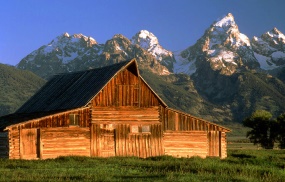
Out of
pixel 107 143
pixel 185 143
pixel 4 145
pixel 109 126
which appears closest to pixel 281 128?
pixel 185 143

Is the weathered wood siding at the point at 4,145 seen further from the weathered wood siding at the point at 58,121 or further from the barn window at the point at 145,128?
the barn window at the point at 145,128

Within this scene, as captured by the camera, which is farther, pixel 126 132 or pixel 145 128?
pixel 145 128

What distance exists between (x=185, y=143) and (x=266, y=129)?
45.8m

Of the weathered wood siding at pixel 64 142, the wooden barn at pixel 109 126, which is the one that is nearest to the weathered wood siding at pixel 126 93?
the wooden barn at pixel 109 126

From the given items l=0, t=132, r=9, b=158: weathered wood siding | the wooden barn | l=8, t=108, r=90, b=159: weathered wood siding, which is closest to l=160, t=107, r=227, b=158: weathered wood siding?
the wooden barn

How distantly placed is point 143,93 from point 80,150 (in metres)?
7.55

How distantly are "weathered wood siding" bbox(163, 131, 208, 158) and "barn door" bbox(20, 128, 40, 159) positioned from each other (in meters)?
11.4

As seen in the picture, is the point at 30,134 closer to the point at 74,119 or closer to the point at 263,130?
the point at 74,119

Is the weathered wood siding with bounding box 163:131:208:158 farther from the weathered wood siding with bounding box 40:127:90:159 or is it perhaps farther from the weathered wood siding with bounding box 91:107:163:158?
the weathered wood siding with bounding box 40:127:90:159

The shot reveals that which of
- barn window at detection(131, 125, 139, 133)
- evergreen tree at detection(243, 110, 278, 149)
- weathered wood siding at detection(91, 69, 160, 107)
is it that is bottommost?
evergreen tree at detection(243, 110, 278, 149)

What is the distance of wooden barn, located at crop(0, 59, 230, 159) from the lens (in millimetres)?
45500

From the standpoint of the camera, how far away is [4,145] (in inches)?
1822

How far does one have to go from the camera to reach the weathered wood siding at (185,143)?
168 feet

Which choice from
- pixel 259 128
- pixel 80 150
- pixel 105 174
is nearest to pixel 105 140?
pixel 80 150
